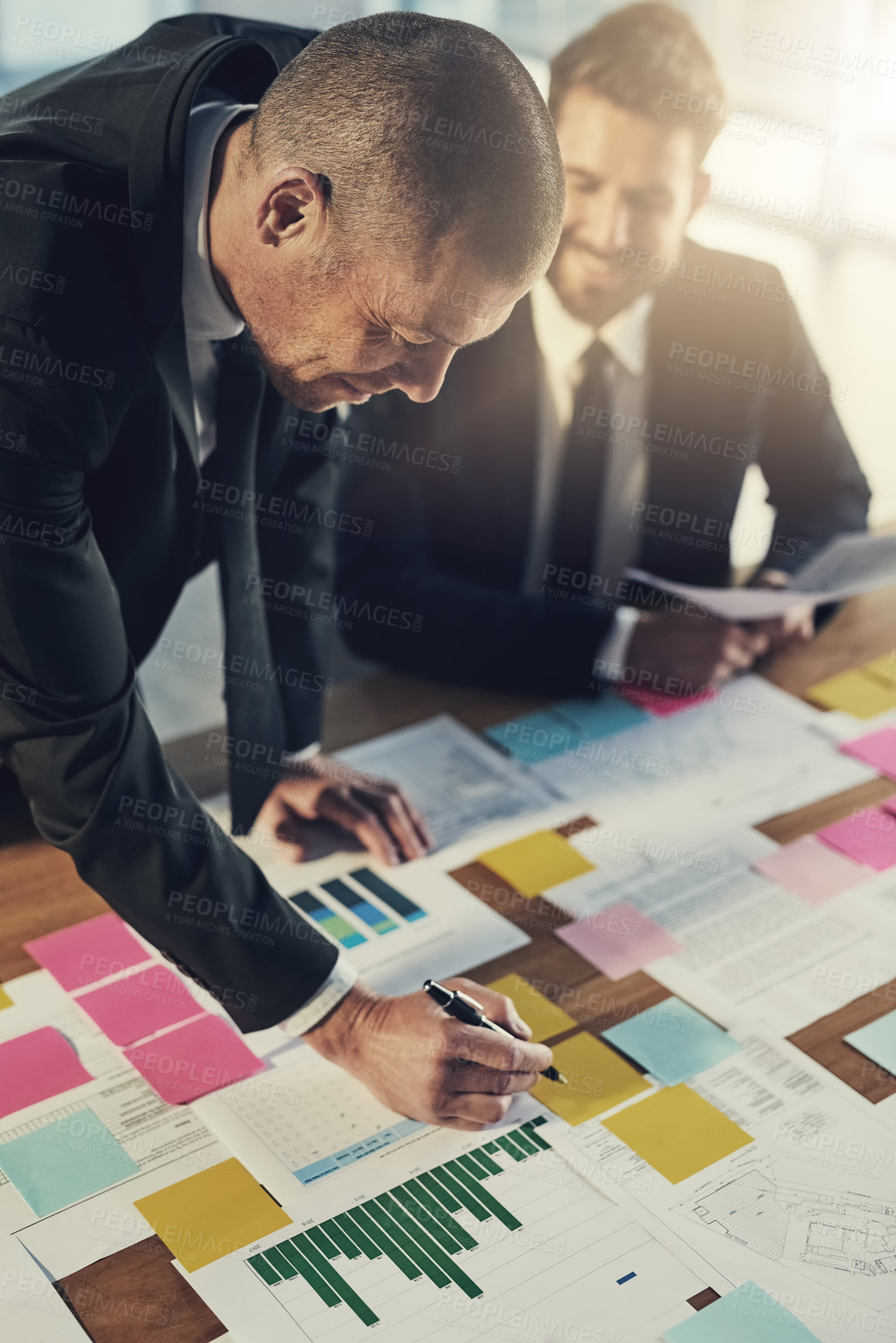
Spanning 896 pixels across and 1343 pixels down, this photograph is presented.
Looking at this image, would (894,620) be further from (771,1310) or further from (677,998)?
(771,1310)

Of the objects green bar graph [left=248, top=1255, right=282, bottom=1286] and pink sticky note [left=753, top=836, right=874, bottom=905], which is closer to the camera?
green bar graph [left=248, top=1255, right=282, bottom=1286]

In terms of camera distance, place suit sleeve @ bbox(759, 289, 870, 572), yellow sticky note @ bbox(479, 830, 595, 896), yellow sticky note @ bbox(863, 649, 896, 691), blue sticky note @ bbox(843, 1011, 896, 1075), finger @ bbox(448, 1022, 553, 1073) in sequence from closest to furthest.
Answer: finger @ bbox(448, 1022, 553, 1073), blue sticky note @ bbox(843, 1011, 896, 1075), yellow sticky note @ bbox(479, 830, 595, 896), yellow sticky note @ bbox(863, 649, 896, 691), suit sleeve @ bbox(759, 289, 870, 572)

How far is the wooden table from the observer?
1379mm

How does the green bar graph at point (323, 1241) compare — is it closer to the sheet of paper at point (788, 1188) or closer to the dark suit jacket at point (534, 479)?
the sheet of paper at point (788, 1188)

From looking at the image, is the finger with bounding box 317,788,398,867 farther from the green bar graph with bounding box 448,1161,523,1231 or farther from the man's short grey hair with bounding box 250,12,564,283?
the man's short grey hair with bounding box 250,12,564,283

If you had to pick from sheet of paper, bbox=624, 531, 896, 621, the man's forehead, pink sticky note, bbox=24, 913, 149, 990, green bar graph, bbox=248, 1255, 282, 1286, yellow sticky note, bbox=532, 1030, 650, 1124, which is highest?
the man's forehead

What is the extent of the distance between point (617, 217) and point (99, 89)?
937mm

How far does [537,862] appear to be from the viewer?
5.25 ft

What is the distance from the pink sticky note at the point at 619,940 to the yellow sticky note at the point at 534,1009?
9 centimetres

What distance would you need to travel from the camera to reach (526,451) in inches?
85.0

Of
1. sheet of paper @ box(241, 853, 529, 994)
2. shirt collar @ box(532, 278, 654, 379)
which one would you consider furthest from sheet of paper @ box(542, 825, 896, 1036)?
shirt collar @ box(532, 278, 654, 379)

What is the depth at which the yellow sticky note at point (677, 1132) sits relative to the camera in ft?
3.96

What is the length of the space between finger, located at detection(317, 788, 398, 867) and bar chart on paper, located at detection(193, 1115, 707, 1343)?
462mm

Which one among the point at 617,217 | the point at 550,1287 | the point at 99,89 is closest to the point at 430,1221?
the point at 550,1287
